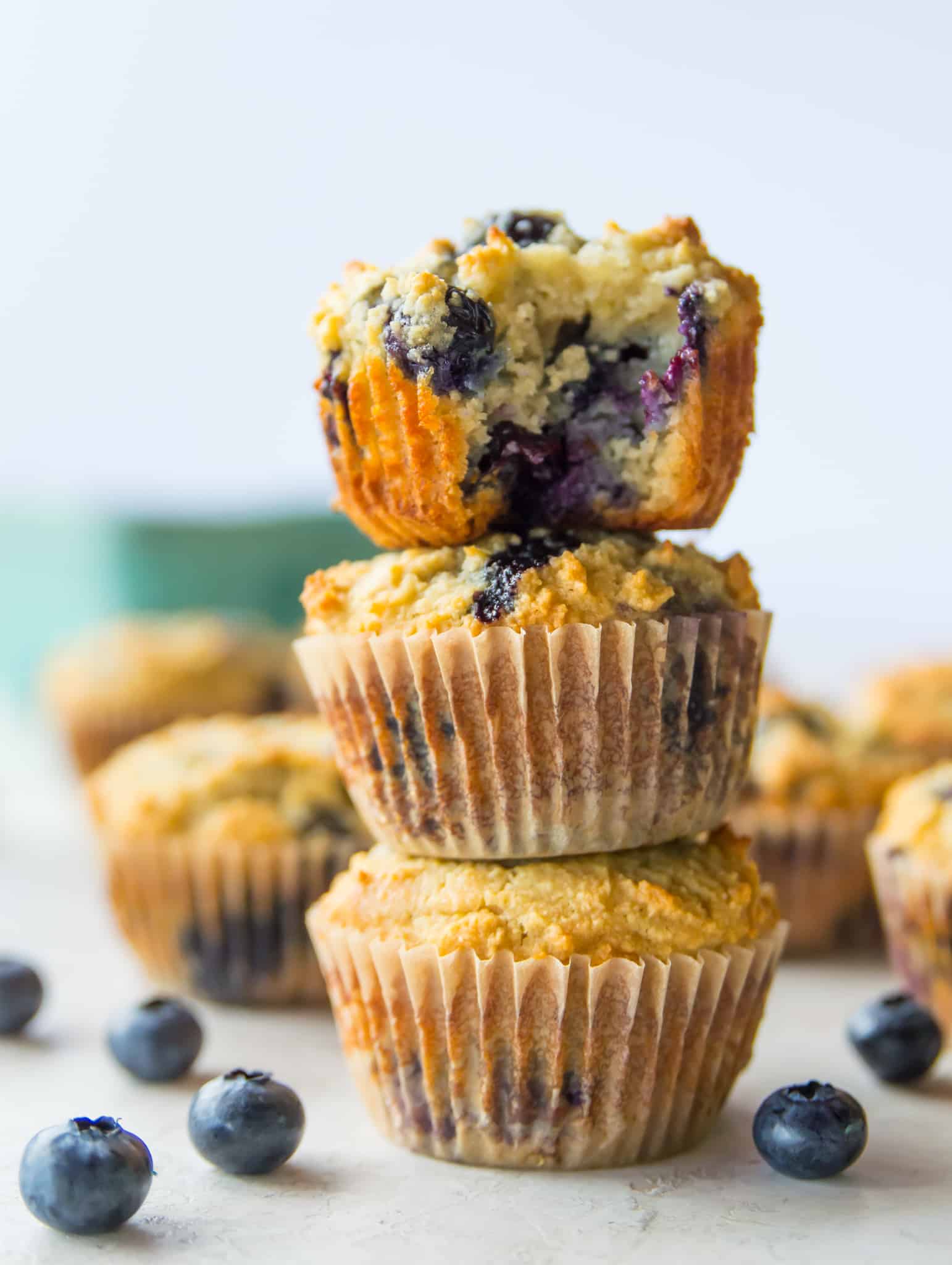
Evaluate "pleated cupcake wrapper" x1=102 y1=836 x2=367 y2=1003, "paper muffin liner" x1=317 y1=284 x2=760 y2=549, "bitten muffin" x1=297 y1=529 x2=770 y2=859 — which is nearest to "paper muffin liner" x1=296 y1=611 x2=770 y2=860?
"bitten muffin" x1=297 y1=529 x2=770 y2=859

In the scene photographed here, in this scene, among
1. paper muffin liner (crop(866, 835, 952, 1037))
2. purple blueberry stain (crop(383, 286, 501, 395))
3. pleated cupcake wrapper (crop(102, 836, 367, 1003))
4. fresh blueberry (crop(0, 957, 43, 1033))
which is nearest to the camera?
purple blueberry stain (crop(383, 286, 501, 395))

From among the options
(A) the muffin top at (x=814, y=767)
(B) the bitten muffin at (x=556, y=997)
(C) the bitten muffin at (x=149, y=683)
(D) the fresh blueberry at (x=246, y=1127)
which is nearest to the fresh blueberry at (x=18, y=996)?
(D) the fresh blueberry at (x=246, y=1127)

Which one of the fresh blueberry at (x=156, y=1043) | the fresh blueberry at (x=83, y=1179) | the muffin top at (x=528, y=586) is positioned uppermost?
the muffin top at (x=528, y=586)

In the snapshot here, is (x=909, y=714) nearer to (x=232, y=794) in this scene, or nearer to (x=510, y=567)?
(x=232, y=794)

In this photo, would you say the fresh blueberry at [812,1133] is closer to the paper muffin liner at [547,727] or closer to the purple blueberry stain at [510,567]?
the paper muffin liner at [547,727]

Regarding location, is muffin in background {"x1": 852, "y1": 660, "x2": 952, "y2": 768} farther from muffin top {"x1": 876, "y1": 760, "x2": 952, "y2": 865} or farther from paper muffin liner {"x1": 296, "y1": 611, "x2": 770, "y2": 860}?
paper muffin liner {"x1": 296, "y1": 611, "x2": 770, "y2": 860}

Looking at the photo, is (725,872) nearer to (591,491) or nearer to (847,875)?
(591,491)

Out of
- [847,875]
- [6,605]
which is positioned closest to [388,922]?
[847,875]
